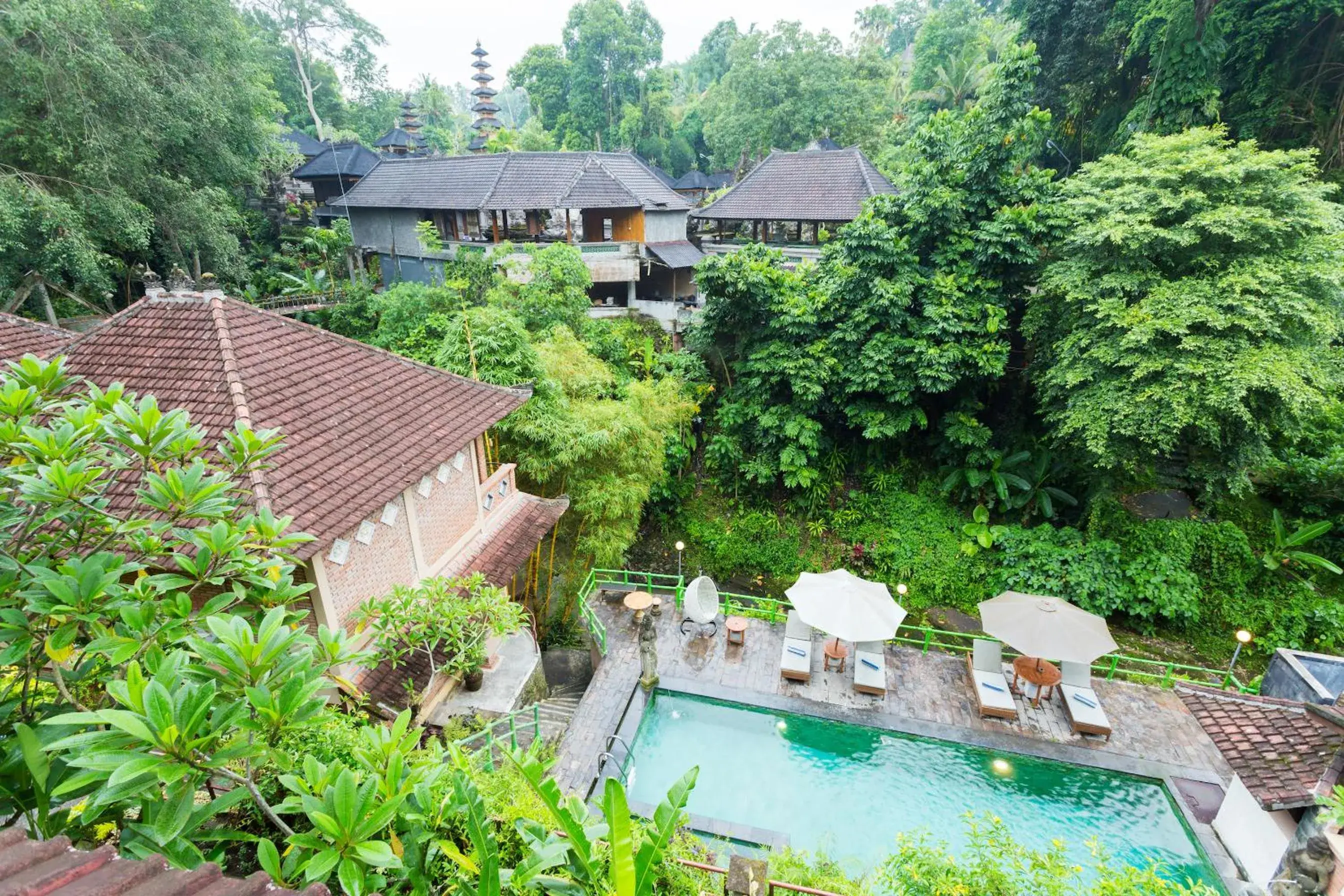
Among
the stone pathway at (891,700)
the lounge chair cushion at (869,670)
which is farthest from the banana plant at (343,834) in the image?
the lounge chair cushion at (869,670)

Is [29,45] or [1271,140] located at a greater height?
[29,45]

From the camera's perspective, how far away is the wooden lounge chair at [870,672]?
10391mm

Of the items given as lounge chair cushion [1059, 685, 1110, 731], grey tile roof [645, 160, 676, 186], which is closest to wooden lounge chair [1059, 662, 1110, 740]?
lounge chair cushion [1059, 685, 1110, 731]

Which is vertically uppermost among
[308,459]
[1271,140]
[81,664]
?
[1271,140]

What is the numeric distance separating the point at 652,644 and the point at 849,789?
3.71 metres

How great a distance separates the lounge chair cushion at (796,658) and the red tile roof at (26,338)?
40.6ft

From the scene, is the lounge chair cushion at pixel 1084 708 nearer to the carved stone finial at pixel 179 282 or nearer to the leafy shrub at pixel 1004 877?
the leafy shrub at pixel 1004 877

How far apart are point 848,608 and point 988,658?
2.74 m

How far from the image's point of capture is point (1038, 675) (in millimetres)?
10312

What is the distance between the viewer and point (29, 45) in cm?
1380

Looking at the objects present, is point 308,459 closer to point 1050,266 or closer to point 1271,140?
point 1050,266

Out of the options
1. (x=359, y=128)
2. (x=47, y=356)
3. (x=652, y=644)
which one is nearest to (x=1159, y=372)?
(x=652, y=644)

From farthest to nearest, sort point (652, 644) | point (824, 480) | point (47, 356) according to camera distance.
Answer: point (824, 480) → point (652, 644) → point (47, 356)

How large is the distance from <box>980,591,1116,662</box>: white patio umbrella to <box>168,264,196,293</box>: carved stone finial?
12.7 meters
